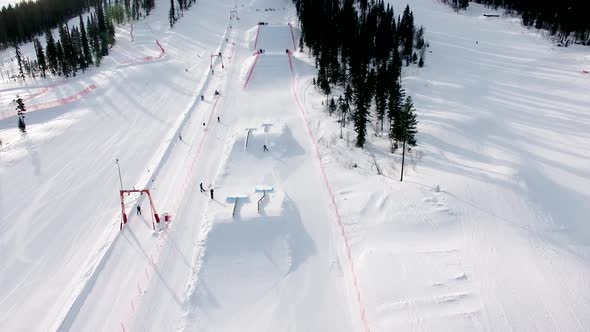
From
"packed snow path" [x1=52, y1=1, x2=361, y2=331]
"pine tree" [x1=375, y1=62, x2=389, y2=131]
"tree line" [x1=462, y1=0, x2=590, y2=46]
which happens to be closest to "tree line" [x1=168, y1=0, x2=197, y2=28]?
"pine tree" [x1=375, y1=62, x2=389, y2=131]

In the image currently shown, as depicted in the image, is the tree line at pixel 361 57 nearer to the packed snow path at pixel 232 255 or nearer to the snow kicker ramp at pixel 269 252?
the snow kicker ramp at pixel 269 252

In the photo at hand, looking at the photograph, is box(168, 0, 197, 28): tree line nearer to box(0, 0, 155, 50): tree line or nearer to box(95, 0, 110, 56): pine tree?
box(0, 0, 155, 50): tree line

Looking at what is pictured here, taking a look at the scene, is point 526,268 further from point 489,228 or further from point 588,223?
point 588,223

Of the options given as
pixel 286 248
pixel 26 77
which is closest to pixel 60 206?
pixel 286 248

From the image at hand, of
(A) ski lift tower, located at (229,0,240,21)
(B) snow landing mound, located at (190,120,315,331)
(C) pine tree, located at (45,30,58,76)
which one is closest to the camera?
(B) snow landing mound, located at (190,120,315,331)

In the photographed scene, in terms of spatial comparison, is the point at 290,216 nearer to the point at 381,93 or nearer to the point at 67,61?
the point at 381,93

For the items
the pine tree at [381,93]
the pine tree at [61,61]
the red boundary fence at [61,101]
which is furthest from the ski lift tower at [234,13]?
the pine tree at [381,93]
